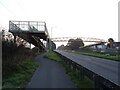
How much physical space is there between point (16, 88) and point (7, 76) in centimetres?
282

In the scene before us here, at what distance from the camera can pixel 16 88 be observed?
26.5ft

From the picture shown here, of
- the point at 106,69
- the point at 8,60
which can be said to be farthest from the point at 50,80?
the point at 106,69

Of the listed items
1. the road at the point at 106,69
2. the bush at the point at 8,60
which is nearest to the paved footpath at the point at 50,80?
the bush at the point at 8,60

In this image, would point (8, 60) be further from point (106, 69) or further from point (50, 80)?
point (106, 69)

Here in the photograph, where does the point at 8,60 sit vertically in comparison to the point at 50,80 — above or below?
above

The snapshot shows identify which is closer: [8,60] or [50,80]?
[50,80]

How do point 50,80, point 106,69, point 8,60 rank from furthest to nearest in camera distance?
1. point 106,69
2. point 8,60
3. point 50,80

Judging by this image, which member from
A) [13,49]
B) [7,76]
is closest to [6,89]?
[7,76]

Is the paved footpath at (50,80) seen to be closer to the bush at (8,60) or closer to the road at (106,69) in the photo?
the bush at (8,60)

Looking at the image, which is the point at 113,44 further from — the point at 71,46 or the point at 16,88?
the point at 16,88

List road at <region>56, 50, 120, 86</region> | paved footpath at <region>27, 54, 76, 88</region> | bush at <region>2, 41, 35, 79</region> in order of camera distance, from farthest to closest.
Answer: road at <region>56, 50, 120, 86</region> → bush at <region>2, 41, 35, 79</region> → paved footpath at <region>27, 54, 76, 88</region>

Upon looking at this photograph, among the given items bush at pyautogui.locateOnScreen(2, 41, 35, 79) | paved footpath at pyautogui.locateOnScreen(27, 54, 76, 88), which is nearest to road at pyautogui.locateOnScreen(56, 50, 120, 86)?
paved footpath at pyautogui.locateOnScreen(27, 54, 76, 88)

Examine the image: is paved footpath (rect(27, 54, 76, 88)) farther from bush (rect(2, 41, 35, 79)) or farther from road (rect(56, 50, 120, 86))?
road (rect(56, 50, 120, 86))

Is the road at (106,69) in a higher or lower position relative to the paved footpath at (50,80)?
lower
